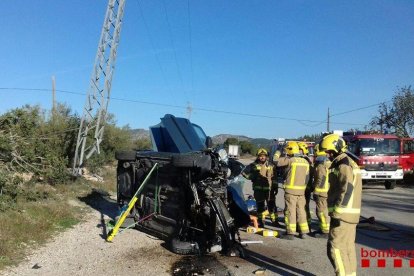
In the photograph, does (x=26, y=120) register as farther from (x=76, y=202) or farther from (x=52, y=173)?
(x=76, y=202)

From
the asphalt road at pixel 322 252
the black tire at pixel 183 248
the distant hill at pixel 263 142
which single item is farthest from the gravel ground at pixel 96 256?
the distant hill at pixel 263 142

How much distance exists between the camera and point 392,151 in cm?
1950

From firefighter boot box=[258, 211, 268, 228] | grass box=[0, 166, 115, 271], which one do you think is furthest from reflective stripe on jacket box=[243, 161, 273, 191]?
grass box=[0, 166, 115, 271]

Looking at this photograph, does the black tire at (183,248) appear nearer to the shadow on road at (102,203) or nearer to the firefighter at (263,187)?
the shadow on road at (102,203)

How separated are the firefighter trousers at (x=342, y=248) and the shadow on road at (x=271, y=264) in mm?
998

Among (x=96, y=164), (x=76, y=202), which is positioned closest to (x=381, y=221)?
(x=76, y=202)

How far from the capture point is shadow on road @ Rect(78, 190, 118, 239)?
452 inches

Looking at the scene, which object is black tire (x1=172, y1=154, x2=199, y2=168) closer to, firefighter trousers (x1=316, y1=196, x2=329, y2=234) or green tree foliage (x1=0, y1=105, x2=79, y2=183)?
firefighter trousers (x1=316, y1=196, x2=329, y2=234)

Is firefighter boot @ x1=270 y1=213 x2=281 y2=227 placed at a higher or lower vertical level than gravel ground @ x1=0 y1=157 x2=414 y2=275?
higher

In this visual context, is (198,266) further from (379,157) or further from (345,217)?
(379,157)

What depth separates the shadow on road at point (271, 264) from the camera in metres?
6.32

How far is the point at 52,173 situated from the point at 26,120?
5.65 feet

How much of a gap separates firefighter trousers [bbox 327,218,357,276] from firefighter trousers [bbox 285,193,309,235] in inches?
125

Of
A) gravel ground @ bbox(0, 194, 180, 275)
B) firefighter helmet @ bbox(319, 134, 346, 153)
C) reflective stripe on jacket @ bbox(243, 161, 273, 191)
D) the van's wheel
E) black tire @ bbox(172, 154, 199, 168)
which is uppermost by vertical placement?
firefighter helmet @ bbox(319, 134, 346, 153)
